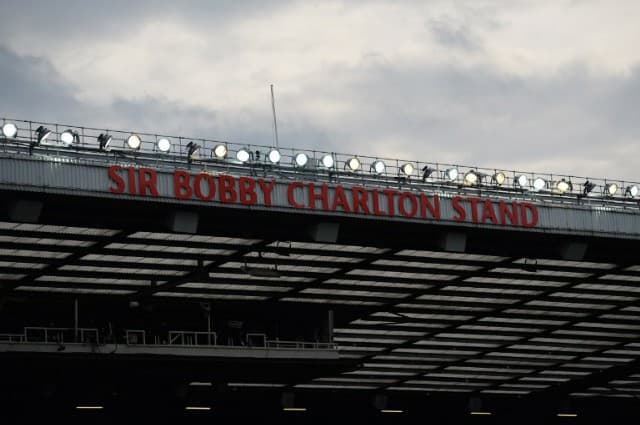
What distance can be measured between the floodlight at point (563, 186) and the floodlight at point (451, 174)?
597 centimetres

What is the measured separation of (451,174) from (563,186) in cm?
650

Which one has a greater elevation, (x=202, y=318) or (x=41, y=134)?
(x=41, y=134)

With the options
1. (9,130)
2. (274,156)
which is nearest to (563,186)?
(274,156)

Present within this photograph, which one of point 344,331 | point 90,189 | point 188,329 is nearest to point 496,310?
point 344,331

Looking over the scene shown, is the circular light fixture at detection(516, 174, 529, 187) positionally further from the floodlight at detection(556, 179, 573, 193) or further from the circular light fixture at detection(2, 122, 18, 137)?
the circular light fixture at detection(2, 122, 18, 137)

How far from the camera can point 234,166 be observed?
5806cm

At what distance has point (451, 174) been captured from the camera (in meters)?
62.7

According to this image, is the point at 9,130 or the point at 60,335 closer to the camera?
the point at 9,130

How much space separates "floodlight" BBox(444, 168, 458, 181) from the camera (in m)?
62.7

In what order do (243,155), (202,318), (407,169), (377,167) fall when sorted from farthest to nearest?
1. (202,318)
2. (407,169)
3. (377,167)
4. (243,155)

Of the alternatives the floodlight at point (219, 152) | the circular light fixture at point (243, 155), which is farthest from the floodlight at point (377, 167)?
the floodlight at point (219, 152)

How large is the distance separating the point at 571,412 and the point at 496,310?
3148 cm

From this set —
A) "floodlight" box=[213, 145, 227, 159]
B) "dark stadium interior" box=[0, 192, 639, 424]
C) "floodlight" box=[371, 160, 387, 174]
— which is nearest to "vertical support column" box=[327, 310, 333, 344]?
"dark stadium interior" box=[0, 192, 639, 424]

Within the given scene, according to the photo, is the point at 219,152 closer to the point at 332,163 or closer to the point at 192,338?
the point at 332,163
